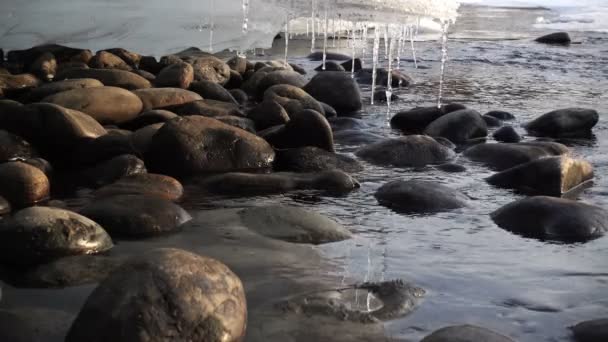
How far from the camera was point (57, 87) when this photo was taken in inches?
205

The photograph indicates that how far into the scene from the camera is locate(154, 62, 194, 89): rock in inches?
235

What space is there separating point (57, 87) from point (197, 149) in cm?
158

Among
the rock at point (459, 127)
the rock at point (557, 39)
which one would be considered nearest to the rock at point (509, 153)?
the rock at point (459, 127)

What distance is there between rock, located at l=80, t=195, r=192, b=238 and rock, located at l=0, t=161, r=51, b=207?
1.31 feet

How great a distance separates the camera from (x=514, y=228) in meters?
3.35

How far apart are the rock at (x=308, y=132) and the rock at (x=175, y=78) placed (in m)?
1.62

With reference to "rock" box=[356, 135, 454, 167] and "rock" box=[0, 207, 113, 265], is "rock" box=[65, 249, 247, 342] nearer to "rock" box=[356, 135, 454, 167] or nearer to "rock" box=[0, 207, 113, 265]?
"rock" box=[0, 207, 113, 265]

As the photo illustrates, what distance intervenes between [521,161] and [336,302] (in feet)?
8.11

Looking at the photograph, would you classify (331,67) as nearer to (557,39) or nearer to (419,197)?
(419,197)

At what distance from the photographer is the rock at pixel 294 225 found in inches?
122

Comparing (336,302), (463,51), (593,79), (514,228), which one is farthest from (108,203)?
(463,51)

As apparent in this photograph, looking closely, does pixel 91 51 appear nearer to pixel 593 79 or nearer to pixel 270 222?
pixel 270 222

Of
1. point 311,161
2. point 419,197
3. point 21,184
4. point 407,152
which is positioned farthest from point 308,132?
point 21,184

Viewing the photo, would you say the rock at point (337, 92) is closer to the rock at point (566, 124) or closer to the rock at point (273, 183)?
the rock at point (566, 124)
